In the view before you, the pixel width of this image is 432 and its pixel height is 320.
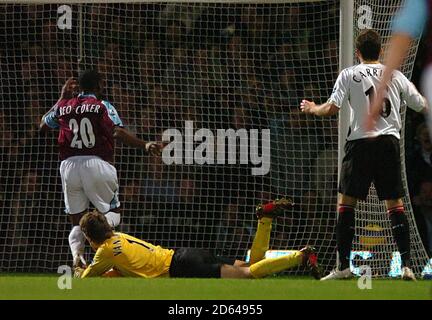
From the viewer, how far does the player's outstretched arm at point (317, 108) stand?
9852mm

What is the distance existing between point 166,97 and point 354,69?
3.68 m

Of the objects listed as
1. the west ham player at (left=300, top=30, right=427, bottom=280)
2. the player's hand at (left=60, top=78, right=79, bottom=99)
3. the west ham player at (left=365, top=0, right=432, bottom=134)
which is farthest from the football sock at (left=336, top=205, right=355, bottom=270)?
the west ham player at (left=365, top=0, right=432, bottom=134)

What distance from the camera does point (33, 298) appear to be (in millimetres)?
8273

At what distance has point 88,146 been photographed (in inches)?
463

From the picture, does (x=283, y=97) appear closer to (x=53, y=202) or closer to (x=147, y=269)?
(x=53, y=202)

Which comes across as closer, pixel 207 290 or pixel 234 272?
pixel 207 290

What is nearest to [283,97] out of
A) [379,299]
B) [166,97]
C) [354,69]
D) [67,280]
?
[166,97]

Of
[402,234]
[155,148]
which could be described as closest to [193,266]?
[155,148]

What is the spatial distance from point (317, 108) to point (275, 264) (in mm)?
1393

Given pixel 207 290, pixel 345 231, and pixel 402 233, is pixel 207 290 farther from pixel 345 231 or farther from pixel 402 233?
pixel 402 233

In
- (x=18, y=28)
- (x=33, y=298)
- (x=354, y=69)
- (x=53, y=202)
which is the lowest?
(x=33, y=298)

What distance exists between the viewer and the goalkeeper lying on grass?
10.0m

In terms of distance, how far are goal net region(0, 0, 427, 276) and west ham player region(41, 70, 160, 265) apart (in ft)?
5.24

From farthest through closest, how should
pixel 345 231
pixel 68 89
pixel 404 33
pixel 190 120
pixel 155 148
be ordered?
1. pixel 190 120
2. pixel 68 89
3. pixel 155 148
4. pixel 345 231
5. pixel 404 33
